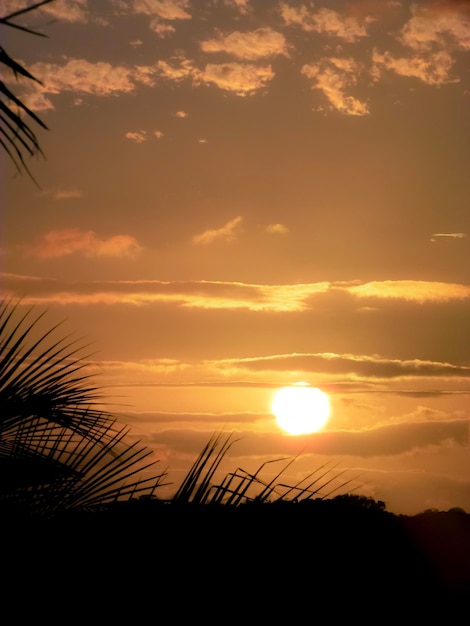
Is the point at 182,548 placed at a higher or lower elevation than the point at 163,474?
lower

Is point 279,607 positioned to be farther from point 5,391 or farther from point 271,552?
point 5,391

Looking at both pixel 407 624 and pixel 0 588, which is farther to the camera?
pixel 407 624

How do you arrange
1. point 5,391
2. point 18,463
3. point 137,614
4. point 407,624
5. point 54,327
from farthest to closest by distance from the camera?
point 54,327
point 5,391
point 18,463
point 407,624
point 137,614

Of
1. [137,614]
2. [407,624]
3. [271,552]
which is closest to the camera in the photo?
[137,614]

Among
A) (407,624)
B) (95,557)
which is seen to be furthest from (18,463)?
(407,624)

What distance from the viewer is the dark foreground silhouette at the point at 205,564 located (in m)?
2.59

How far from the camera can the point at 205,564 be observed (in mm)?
2639

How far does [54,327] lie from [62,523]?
166 centimetres

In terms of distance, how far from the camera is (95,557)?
8.78ft

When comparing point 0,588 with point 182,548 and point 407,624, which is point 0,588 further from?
point 407,624

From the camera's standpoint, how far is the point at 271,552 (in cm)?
274

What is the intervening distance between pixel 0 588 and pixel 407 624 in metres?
1.57

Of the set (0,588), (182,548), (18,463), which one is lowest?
(0,588)

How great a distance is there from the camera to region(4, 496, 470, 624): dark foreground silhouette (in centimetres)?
259
